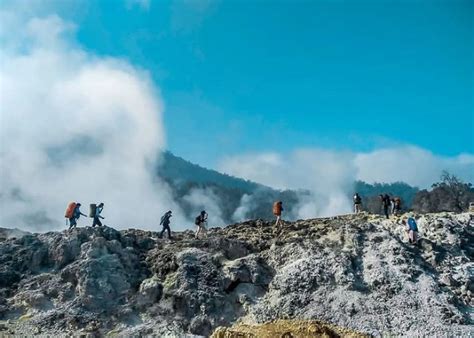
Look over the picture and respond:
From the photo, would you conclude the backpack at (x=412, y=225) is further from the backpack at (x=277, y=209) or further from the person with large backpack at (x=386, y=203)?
the backpack at (x=277, y=209)

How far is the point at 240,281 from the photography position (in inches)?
1099

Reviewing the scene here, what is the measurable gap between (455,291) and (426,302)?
2470 mm

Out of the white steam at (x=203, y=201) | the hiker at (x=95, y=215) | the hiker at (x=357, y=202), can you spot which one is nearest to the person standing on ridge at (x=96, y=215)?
the hiker at (x=95, y=215)

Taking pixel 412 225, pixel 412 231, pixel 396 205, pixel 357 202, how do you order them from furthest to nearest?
pixel 357 202, pixel 396 205, pixel 412 225, pixel 412 231

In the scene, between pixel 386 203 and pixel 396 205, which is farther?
pixel 396 205

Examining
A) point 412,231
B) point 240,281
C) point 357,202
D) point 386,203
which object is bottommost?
point 240,281

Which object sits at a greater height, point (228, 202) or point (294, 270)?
point (228, 202)

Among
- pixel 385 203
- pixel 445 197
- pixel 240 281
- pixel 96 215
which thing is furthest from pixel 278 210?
pixel 445 197

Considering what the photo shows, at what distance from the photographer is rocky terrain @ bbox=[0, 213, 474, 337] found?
25172 millimetres

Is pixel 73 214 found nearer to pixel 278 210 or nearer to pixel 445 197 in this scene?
pixel 278 210

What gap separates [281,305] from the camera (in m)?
26.2

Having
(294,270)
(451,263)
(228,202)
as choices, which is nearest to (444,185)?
(451,263)

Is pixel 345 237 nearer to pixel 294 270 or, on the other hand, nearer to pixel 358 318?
pixel 294 270

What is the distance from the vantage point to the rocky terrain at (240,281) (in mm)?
25172
